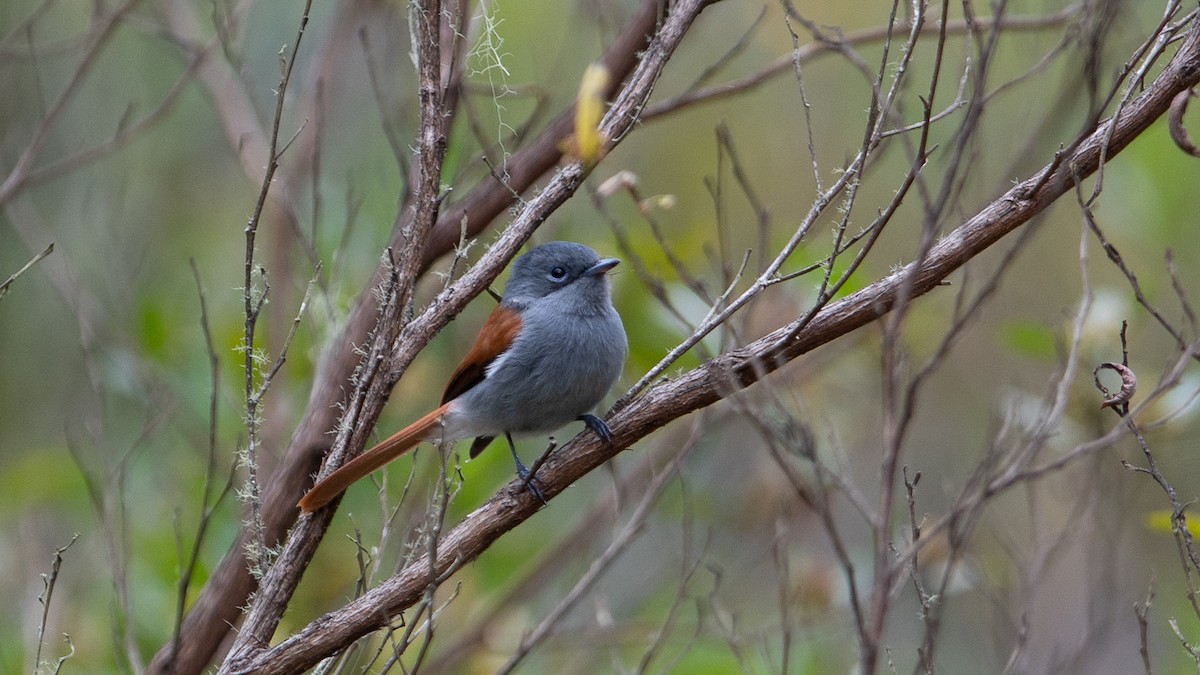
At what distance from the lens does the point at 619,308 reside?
498 cm

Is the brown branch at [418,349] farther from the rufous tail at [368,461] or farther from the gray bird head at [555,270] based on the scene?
the gray bird head at [555,270]

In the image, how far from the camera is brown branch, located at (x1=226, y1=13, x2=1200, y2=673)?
8.40 ft

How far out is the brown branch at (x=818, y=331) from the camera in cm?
256

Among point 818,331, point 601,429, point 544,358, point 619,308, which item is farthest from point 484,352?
point 818,331

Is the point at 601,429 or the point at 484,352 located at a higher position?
the point at 484,352

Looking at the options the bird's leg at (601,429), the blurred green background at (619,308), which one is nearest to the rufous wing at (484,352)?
the blurred green background at (619,308)

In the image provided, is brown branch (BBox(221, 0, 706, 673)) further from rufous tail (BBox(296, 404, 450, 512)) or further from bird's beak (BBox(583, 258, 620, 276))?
bird's beak (BBox(583, 258, 620, 276))

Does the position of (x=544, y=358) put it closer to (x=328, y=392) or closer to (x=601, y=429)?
(x=328, y=392)

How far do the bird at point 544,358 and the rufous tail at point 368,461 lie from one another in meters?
0.04

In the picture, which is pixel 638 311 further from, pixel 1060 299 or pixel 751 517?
pixel 1060 299

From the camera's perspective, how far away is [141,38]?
24.8ft

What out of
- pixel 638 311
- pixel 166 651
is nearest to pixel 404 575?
pixel 166 651

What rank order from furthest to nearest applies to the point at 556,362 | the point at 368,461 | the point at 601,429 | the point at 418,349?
the point at 556,362 → the point at 368,461 → the point at 601,429 → the point at 418,349

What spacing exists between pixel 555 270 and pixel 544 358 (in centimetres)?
40
